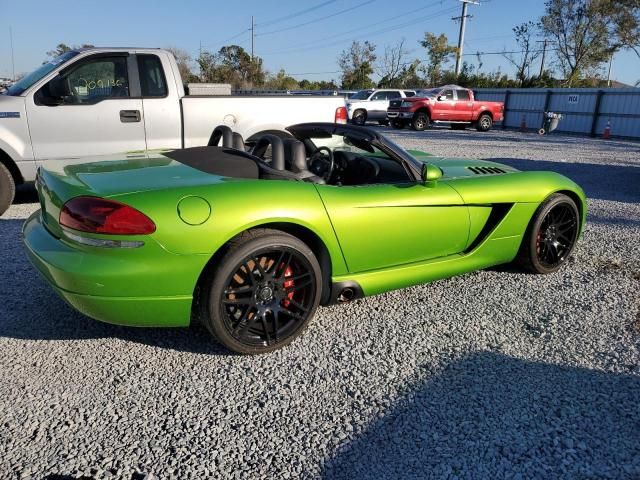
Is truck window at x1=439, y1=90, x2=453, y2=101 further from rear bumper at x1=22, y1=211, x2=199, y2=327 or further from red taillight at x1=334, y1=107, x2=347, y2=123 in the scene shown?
rear bumper at x1=22, y1=211, x2=199, y2=327

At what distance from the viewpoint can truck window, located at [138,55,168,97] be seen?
5.80 m

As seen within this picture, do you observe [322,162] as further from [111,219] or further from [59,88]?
[59,88]

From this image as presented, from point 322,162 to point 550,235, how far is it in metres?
1.96

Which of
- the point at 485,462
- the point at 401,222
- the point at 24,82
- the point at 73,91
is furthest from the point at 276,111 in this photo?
the point at 485,462

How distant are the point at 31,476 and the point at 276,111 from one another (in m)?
5.09

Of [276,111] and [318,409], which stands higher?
[276,111]

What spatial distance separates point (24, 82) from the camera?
5574mm

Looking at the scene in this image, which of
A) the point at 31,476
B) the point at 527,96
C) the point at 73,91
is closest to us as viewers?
the point at 31,476

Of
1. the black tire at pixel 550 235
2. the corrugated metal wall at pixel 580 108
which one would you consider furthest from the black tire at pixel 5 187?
the corrugated metal wall at pixel 580 108

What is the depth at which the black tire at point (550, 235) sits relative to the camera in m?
3.87

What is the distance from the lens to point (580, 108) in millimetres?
22078

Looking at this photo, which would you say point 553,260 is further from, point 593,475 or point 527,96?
point 527,96

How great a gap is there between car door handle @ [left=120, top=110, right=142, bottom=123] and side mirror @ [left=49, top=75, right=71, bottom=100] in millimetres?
592

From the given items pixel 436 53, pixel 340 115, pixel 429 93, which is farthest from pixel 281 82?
pixel 340 115
